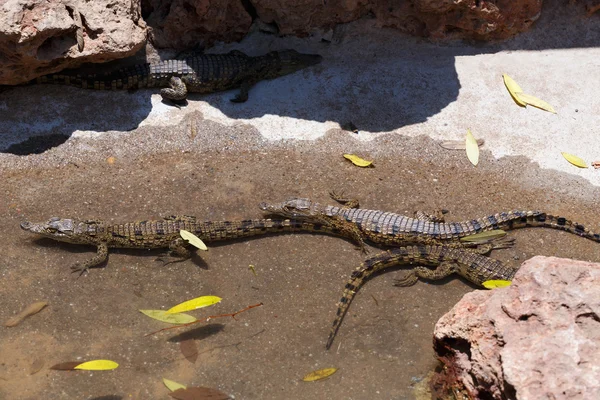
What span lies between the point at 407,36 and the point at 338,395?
395 cm

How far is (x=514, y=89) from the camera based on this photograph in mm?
6336

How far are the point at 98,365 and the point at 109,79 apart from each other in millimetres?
3045

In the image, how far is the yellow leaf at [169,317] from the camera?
14.4 feet

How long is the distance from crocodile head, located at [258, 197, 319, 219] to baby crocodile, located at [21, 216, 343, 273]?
23 centimetres

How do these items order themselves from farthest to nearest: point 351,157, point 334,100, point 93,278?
point 334,100 < point 351,157 < point 93,278

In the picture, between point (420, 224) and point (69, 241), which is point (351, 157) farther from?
point (69, 241)

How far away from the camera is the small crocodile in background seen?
20.2ft

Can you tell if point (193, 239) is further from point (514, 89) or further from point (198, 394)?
point (514, 89)

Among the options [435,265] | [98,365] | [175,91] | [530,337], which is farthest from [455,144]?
[98,365]

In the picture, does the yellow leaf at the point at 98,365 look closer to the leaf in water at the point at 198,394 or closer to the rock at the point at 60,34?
the leaf in water at the point at 198,394

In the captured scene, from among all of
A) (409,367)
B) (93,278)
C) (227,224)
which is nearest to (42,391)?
(93,278)

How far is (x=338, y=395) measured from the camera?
405 centimetres

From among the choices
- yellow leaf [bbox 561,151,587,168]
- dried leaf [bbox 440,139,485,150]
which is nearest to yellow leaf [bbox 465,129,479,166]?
dried leaf [bbox 440,139,485,150]

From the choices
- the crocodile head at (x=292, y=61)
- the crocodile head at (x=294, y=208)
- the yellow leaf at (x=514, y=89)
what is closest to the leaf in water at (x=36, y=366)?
the crocodile head at (x=294, y=208)
